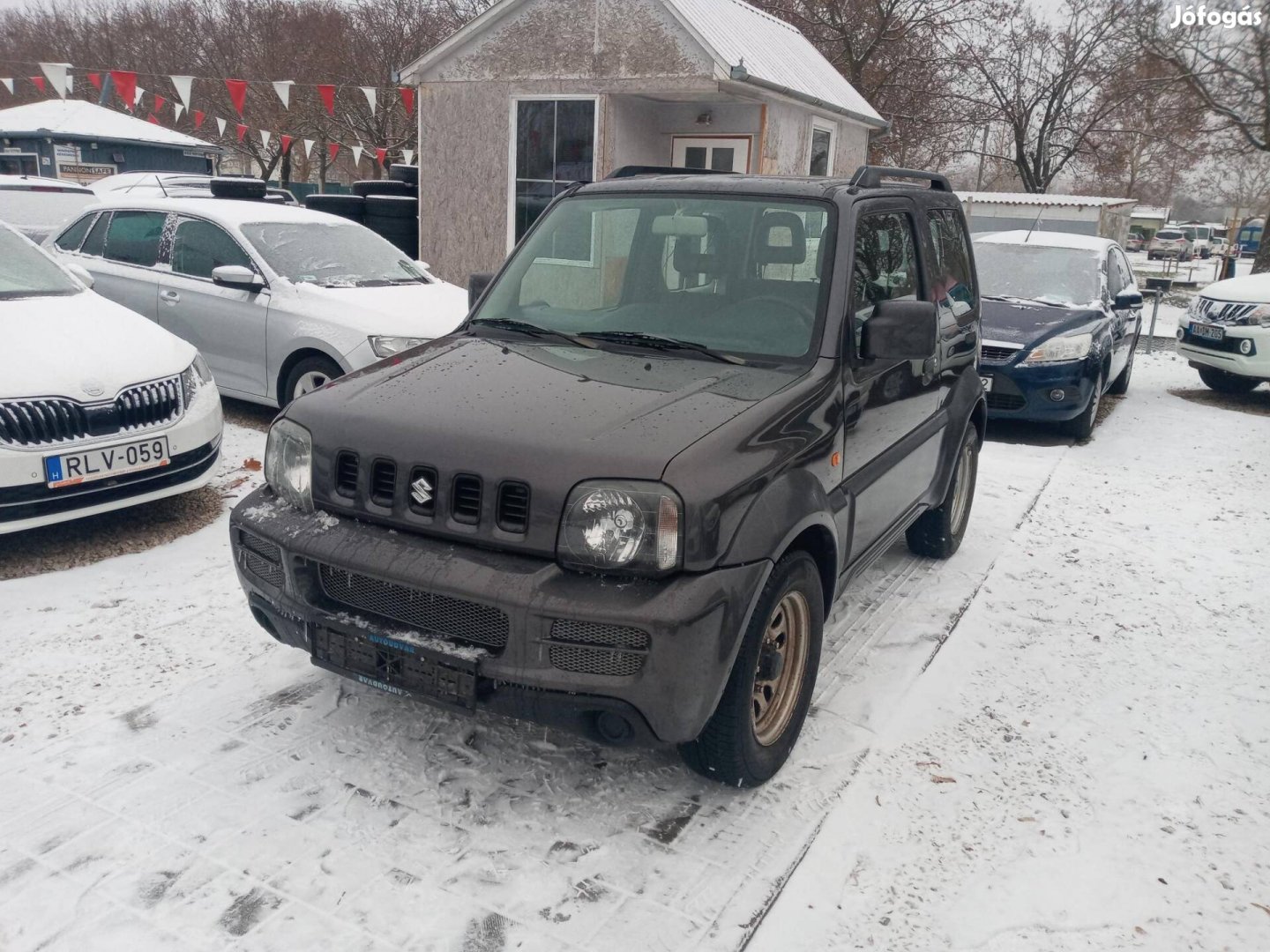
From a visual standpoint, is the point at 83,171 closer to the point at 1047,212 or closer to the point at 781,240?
the point at 1047,212

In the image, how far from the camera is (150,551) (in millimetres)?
5168

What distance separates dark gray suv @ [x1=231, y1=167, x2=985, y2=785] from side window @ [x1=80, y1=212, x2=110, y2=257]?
5.69 meters

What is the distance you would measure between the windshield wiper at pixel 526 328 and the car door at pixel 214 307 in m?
3.92

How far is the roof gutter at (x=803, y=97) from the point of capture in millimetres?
11492

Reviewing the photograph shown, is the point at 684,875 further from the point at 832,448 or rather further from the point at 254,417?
the point at 254,417

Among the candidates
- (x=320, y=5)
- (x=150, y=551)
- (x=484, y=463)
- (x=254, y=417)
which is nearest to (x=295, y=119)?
(x=320, y=5)

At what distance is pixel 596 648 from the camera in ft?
8.96

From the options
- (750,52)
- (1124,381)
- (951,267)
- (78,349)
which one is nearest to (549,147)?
(750,52)

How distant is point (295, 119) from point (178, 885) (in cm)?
4049

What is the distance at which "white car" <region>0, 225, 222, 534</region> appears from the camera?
4.65m

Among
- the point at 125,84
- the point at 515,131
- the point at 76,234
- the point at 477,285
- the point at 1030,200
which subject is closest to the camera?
the point at 477,285

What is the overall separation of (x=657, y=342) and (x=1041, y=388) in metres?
5.93

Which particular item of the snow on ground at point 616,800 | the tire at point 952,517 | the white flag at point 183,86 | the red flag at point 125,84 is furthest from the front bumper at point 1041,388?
the red flag at point 125,84

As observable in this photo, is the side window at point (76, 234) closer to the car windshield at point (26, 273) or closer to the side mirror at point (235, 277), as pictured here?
the side mirror at point (235, 277)
